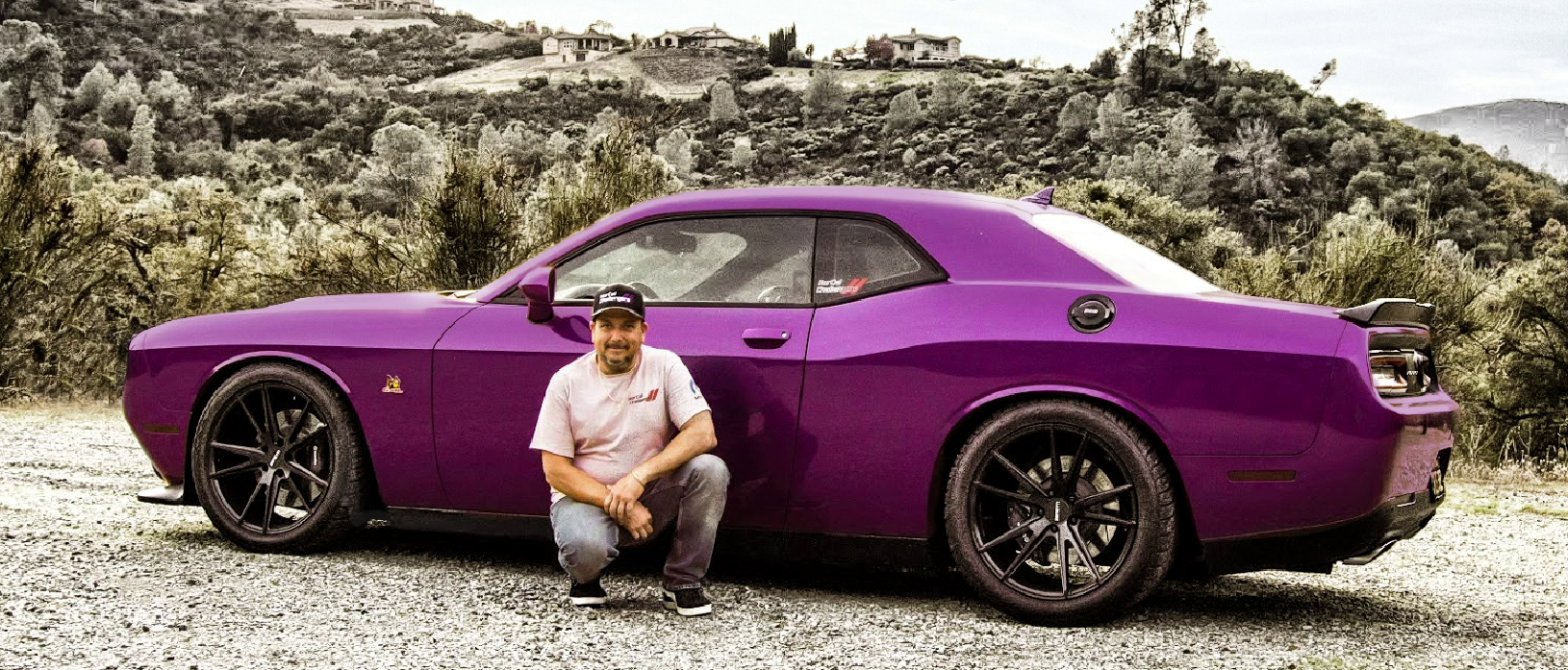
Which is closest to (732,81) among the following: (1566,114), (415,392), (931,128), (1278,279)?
(931,128)

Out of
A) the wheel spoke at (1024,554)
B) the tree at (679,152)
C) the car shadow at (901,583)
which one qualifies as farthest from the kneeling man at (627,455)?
the tree at (679,152)

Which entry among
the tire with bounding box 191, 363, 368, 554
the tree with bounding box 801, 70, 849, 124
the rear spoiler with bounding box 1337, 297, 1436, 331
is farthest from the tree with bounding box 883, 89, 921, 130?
the rear spoiler with bounding box 1337, 297, 1436, 331

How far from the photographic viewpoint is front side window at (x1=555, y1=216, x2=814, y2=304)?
207 inches

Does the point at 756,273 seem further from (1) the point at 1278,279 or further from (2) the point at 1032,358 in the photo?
(1) the point at 1278,279

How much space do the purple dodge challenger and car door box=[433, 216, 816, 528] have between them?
0.01 meters

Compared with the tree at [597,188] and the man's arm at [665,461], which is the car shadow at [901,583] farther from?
the tree at [597,188]

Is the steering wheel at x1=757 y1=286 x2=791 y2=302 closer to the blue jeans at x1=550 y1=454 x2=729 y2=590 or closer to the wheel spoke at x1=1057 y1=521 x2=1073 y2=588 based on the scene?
the blue jeans at x1=550 y1=454 x2=729 y2=590

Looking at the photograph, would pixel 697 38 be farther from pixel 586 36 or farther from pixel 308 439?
pixel 308 439

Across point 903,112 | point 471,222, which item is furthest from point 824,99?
point 471,222

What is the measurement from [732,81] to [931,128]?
3422cm

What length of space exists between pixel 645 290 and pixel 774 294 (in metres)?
0.53

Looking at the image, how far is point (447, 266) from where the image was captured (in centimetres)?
1553

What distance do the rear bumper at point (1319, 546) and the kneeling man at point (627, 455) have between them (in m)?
1.67

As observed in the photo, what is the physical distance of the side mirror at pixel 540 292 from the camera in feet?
17.3
